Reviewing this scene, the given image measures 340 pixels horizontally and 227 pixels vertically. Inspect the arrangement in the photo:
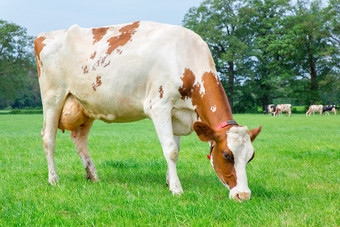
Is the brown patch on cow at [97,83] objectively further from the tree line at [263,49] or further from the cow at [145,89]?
the tree line at [263,49]

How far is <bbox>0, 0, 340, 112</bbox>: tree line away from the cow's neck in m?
43.5

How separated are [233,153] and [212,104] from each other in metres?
0.73

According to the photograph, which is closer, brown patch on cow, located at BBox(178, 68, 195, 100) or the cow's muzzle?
the cow's muzzle

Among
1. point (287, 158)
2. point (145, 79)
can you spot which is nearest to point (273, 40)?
point (287, 158)

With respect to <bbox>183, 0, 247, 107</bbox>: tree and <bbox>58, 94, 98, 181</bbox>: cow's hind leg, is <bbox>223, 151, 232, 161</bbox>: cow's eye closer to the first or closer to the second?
<bbox>58, 94, 98, 181</bbox>: cow's hind leg

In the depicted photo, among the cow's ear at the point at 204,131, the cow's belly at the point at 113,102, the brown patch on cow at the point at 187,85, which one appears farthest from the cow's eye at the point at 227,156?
the cow's belly at the point at 113,102

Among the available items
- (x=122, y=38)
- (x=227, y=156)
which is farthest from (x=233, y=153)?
(x=122, y=38)

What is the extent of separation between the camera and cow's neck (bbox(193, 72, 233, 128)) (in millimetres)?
3906

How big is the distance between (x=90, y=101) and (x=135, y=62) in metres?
1.00

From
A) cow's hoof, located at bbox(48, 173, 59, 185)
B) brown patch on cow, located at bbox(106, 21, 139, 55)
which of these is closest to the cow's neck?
brown patch on cow, located at bbox(106, 21, 139, 55)

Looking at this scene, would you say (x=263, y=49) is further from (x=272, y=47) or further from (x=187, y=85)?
(x=187, y=85)

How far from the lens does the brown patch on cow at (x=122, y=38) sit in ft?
15.7

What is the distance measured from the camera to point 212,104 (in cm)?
399

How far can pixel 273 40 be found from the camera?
47.6m
